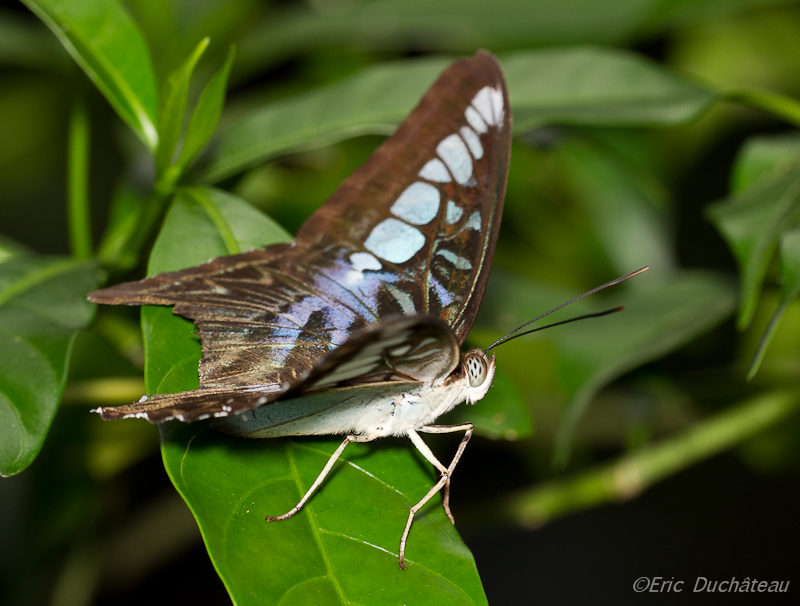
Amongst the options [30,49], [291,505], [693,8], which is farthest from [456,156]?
[30,49]

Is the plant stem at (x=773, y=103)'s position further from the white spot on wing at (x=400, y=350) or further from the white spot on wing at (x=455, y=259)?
the white spot on wing at (x=400, y=350)

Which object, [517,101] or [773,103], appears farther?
[517,101]

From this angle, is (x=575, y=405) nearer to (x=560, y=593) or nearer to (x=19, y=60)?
(x=560, y=593)

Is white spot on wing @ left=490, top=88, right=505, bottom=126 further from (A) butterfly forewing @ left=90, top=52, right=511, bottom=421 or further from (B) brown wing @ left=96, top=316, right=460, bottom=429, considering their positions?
(B) brown wing @ left=96, top=316, right=460, bottom=429

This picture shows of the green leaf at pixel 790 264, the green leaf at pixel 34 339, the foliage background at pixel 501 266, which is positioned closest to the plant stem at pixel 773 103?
the foliage background at pixel 501 266

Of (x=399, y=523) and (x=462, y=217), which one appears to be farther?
(x=462, y=217)

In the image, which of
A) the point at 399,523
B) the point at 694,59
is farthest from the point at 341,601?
the point at 694,59

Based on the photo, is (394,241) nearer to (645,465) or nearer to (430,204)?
(430,204)
